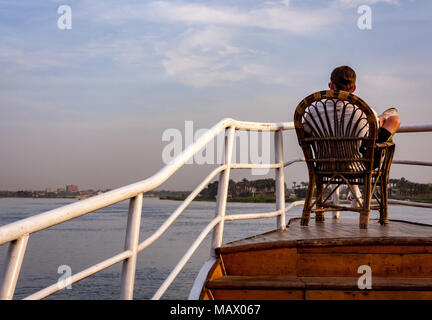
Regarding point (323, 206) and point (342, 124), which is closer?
point (342, 124)

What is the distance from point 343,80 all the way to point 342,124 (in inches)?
14.8

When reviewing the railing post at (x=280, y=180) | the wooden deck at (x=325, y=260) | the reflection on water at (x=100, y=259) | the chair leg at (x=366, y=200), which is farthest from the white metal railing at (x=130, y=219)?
the reflection on water at (x=100, y=259)

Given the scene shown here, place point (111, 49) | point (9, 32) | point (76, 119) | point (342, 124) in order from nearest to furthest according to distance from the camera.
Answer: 1. point (342, 124)
2. point (111, 49)
3. point (9, 32)
4. point (76, 119)

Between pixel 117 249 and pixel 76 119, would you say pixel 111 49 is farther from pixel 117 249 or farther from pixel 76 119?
pixel 117 249

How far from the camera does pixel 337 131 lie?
336 centimetres

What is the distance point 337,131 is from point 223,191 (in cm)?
105

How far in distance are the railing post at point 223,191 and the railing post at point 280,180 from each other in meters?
0.80

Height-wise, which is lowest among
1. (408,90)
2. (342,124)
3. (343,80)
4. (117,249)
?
(117,249)

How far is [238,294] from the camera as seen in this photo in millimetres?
2203

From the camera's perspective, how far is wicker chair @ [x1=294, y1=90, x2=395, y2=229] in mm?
3271

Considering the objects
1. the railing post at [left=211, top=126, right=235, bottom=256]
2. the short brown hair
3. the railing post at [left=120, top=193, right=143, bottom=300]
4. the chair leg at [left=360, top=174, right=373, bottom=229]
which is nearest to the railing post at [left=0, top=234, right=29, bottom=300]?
the railing post at [left=120, top=193, right=143, bottom=300]

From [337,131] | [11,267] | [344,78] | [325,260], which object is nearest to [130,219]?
[11,267]

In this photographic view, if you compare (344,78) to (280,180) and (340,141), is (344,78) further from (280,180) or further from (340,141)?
(280,180)

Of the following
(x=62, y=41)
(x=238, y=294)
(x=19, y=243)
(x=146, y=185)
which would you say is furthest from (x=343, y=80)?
(x=62, y=41)
